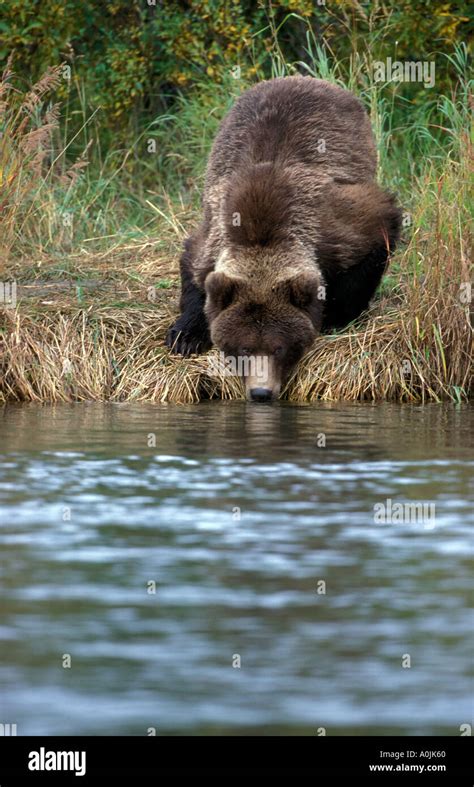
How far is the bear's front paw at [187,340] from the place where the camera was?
9922 millimetres

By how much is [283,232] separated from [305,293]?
0.43 meters

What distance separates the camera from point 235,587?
4.64 m

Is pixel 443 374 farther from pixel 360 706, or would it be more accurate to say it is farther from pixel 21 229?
pixel 360 706

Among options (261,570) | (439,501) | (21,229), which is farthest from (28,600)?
(21,229)

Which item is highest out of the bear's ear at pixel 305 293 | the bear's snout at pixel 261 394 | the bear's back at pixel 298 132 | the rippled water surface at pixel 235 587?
the bear's back at pixel 298 132

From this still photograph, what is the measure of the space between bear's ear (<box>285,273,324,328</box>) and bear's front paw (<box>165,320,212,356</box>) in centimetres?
83

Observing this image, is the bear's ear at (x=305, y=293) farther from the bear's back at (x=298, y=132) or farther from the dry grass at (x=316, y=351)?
the bear's back at (x=298, y=132)

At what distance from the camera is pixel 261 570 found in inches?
190

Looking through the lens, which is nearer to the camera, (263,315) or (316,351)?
(263,315)
